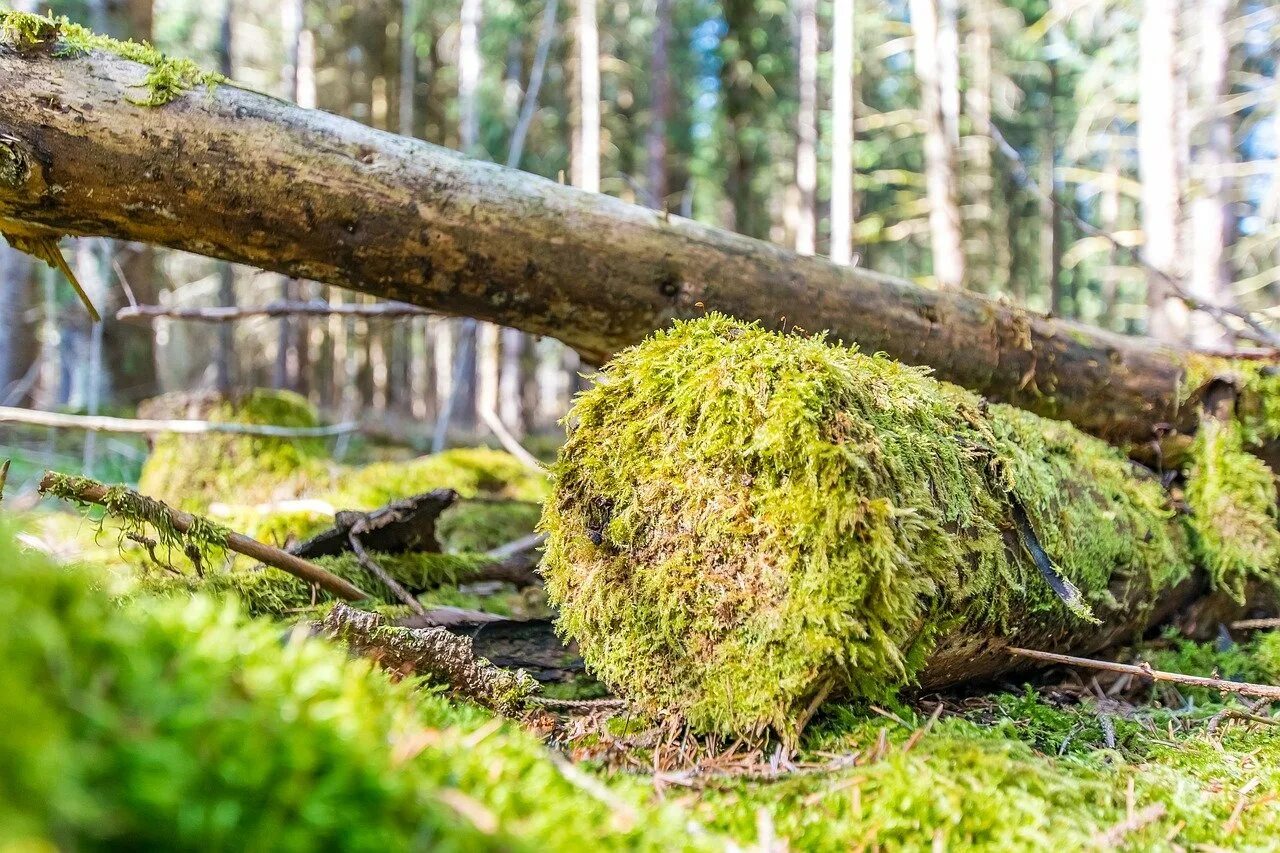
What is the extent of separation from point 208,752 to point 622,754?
1221 millimetres

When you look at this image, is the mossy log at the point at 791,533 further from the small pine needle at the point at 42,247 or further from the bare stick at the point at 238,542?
the small pine needle at the point at 42,247

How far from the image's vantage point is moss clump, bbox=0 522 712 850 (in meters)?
0.67

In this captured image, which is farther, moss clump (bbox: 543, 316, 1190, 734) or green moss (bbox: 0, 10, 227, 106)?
green moss (bbox: 0, 10, 227, 106)

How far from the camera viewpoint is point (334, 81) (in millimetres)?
18547

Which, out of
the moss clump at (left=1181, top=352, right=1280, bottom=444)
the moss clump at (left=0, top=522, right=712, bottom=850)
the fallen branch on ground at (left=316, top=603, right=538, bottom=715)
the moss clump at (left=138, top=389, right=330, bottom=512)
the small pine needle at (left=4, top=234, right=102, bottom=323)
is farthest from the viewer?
the moss clump at (left=138, top=389, right=330, bottom=512)

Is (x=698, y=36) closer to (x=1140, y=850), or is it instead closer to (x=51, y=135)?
(x=51, y=135)

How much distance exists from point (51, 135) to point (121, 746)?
2.42 m

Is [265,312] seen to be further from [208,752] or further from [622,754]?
[208,752]

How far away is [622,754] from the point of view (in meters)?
1.81

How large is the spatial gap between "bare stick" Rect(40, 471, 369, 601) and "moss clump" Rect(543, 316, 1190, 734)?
82 cm

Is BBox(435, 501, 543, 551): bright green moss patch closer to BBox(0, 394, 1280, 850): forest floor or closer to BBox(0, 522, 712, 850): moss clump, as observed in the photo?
BBox(0, 394, 1280, 850): forest floor

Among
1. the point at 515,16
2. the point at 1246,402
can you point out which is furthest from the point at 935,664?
the point at 515,16

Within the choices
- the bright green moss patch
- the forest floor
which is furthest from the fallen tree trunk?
the bright green moss patch

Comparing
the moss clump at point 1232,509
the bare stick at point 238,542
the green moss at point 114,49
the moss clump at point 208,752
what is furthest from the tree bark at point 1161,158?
the moss clump at point 208,752
